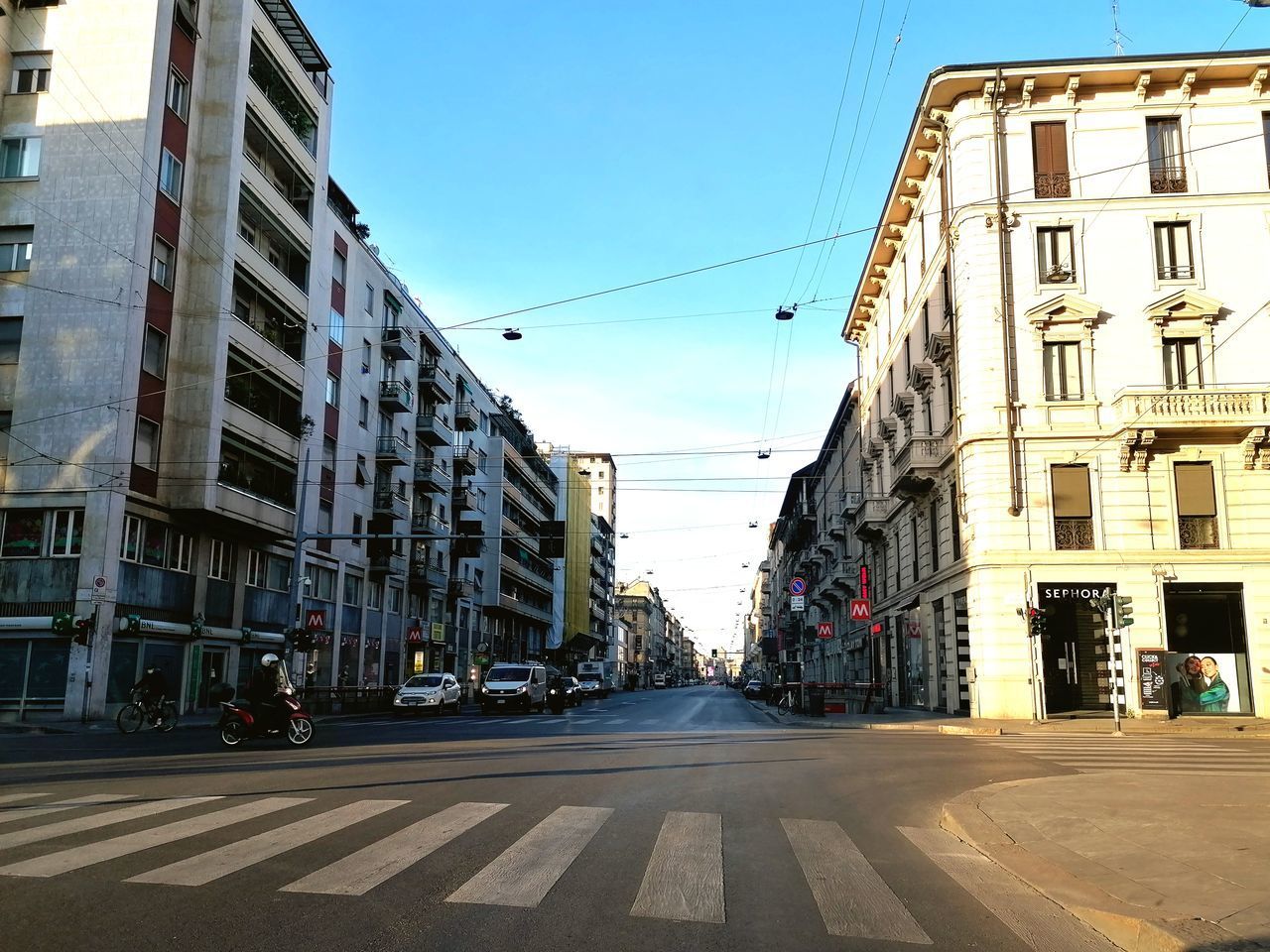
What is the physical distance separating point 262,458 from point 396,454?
13.7 metres

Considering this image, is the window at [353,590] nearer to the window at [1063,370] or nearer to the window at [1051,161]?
the window at [1063,370]

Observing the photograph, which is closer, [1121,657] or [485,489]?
[1121,657]

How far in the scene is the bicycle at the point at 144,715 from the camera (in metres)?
21.4

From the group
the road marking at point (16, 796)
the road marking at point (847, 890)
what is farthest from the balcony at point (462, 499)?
the road marking at point (847, 890)

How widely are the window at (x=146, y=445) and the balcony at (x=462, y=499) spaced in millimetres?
30440

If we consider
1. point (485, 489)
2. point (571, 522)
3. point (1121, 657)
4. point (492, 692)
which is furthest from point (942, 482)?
point (571, 522)

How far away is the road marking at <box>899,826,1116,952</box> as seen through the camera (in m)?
5.59

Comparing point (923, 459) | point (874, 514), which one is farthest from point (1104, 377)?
point (874, 514)

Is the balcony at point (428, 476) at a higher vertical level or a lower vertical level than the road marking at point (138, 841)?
higher

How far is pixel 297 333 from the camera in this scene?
3797cm

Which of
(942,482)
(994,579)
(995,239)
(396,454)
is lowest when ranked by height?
(994,579)

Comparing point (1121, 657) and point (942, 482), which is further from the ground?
point (942, 482)

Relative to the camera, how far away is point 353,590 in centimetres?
4562

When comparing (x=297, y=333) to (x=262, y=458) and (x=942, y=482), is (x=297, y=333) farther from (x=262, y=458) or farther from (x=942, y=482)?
(x=942, y=482)
